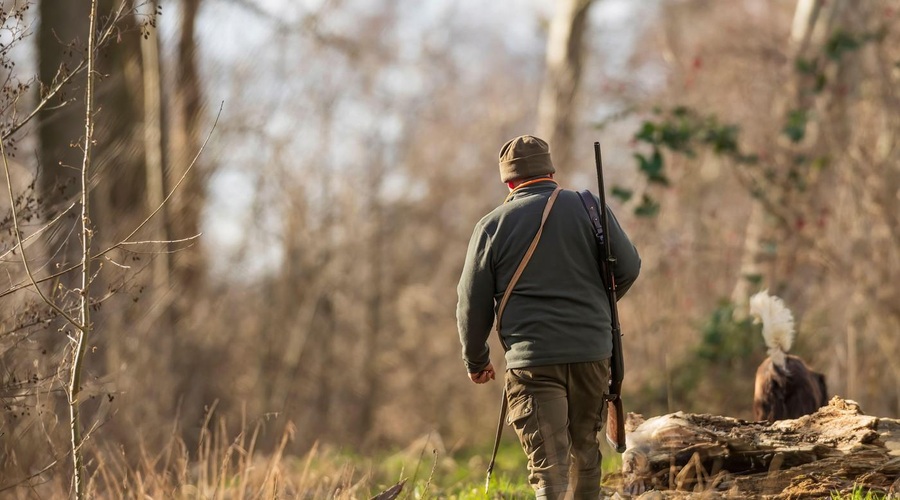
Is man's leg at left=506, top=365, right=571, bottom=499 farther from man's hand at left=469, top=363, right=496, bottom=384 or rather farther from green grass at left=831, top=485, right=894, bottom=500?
green grass at left=831, top=485, right=894, bottom=500

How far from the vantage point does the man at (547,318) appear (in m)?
4.86

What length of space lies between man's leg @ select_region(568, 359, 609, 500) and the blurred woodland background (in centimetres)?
151

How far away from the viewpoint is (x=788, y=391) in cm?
613

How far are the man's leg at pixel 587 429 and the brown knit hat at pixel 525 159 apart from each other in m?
0.97

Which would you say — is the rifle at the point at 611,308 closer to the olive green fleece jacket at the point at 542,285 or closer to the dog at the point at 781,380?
the olive green fleece jacket at the point at 542,285

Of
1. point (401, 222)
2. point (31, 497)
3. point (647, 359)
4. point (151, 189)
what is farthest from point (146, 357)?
point (401, 222)

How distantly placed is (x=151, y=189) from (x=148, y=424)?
3.74 metres

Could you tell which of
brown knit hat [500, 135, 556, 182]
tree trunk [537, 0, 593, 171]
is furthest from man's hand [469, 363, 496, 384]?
tree trunk [537, 0, 593, 171]

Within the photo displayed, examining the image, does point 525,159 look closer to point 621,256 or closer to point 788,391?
point 621,256

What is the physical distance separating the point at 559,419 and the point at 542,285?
0.62 meters

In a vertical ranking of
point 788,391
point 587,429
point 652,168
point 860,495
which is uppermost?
point 652,168

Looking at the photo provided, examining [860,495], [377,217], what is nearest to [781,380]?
[860,495]

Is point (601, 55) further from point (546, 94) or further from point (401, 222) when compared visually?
point (546, 94)

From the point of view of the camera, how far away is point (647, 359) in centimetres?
1329
